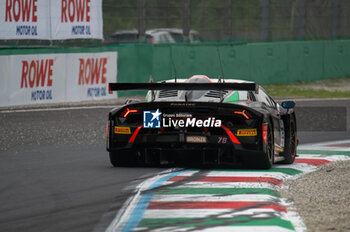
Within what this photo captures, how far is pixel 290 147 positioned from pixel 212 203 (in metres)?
3.60

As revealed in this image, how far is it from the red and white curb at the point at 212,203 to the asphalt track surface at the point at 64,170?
0.83 feet

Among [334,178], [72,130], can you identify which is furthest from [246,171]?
[72,130]

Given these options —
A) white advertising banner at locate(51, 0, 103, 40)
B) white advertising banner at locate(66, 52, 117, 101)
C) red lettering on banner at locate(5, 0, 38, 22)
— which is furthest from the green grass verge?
red lettering on banner at locate(5, 0, 38, 22)

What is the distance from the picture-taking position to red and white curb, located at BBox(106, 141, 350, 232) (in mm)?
6793

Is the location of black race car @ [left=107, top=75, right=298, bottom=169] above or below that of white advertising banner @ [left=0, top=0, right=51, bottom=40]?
below

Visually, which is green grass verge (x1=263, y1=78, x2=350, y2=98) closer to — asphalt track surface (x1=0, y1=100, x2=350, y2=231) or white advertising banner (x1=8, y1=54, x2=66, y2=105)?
asphalt track surface (x1=0, y1=100, x2=350, y2=231)

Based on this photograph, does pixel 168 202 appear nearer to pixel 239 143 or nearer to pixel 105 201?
pixel 105 201

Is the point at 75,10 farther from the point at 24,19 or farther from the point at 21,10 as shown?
the point at 21,10

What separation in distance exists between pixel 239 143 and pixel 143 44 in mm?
15573

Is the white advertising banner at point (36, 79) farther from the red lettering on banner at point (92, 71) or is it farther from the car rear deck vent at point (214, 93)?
the car rear deck vent at point (214, 93)

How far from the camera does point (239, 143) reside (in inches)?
392

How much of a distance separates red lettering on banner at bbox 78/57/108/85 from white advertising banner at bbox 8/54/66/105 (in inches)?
26.2

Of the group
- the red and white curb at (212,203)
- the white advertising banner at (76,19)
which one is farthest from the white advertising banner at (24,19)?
the red and white curb at (212,203)

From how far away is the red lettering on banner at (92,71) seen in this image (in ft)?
75.3
